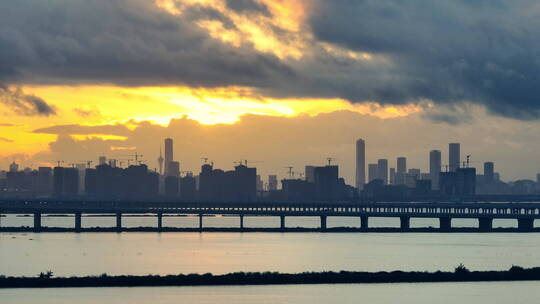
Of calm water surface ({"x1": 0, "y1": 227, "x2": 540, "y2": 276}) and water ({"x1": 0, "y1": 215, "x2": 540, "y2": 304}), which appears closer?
water ({"x1": 0, "y1": 215, "x2": 540, "y2": 304})

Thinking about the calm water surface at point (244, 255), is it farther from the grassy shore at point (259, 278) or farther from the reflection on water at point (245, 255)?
the grassy shore at point (259, 278)

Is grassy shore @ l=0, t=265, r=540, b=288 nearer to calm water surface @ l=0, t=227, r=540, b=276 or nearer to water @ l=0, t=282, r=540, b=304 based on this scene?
water @ l=0, t=282, r=540, b=304

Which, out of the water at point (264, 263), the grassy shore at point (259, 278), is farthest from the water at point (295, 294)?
the grassy shore at point (259, 278)

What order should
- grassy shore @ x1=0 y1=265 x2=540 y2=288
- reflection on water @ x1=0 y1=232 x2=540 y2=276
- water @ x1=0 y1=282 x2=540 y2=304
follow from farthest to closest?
reflection on water @ x1=0 y1=232 x2=540 y2=276 → grassy shore @ x1=0 y1=265 x2=540 y2=288 → water @ x1=0 y1=282 x2=540 y2=304

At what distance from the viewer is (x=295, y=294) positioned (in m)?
96.9

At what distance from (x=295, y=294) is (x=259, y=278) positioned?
9.95m

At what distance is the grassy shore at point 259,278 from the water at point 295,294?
272 centimetres

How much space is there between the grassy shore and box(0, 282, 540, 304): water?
272cm

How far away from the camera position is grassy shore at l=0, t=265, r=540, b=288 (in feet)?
337

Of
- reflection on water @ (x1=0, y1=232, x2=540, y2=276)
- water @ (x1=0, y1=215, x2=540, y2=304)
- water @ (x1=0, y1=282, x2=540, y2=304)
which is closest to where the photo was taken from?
water @ (x1=0, y1=282, x2=540, y2=304)

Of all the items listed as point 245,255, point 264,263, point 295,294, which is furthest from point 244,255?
point 295,294

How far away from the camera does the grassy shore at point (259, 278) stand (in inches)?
4048

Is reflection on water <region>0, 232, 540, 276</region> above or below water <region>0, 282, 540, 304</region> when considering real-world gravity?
above

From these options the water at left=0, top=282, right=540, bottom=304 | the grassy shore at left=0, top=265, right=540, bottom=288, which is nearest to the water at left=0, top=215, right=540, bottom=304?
the water at left=0, top=282, right=540, bottom=304
